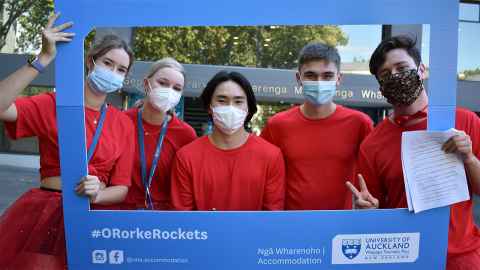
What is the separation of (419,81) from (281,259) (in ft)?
3.28

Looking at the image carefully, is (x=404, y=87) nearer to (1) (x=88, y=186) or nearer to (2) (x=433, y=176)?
(2) (x=433, y=176)

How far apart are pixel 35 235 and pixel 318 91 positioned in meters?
1.57

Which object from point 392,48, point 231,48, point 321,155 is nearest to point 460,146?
point 392,48

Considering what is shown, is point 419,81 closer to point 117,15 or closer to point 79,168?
point 117,15

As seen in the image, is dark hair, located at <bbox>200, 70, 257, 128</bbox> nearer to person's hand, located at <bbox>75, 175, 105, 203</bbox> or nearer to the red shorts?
person's hand, located at <bbox>75, 175, 105, 203</bbox>

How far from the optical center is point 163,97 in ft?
8.69

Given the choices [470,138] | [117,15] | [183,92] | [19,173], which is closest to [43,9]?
[19,173]

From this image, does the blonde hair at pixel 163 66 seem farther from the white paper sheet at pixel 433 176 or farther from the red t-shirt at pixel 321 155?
the white paper sheet at pixel 433 176

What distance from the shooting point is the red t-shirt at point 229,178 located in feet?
7.41

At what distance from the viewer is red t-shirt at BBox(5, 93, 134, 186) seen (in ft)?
7.27

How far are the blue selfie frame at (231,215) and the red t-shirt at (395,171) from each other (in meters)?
0.18

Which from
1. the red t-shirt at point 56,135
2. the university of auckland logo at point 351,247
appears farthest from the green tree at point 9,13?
the university of auckland logo at point 351,247

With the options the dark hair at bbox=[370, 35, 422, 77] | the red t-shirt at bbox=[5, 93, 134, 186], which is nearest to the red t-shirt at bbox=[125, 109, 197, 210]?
the red t-shirt at bbox=[5, 93, 134, 186]

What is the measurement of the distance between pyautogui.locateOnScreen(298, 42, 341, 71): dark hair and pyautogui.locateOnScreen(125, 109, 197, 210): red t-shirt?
80cm
